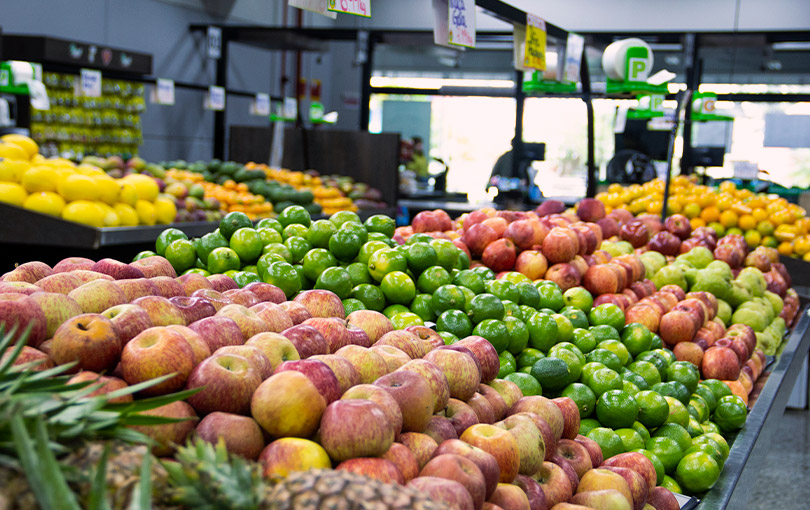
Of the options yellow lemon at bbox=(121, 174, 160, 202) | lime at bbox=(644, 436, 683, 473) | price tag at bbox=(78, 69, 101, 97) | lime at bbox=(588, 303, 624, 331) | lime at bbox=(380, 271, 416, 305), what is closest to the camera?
lime at bbox=(644, 436, 683, 473)

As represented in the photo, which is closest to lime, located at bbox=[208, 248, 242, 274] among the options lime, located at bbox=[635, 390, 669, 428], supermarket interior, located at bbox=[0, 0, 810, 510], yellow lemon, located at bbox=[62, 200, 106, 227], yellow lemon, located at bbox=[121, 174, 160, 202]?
supermarket interior, located at bbox=[0, 0, 810, 510]

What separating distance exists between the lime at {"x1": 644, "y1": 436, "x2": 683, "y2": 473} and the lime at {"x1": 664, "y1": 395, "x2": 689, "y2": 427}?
131 millimetres

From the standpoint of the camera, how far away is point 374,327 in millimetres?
1906

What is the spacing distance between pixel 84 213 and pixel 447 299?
241cm

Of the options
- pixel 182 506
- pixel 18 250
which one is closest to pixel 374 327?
pixel 182 506

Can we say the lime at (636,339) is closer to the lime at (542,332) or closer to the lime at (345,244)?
the lime at (542,332)

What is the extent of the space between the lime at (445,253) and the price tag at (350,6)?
84 cm

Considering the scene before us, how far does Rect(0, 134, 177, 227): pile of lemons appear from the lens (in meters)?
3.91

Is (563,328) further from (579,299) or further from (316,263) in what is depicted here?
(316,263)

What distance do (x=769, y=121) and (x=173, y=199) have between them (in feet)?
29.5

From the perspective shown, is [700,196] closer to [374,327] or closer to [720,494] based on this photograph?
[720,494]

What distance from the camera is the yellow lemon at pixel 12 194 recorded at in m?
3.80

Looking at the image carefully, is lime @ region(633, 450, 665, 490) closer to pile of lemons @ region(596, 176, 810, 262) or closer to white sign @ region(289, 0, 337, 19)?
white sign @ region(289, 0, 337, 19)

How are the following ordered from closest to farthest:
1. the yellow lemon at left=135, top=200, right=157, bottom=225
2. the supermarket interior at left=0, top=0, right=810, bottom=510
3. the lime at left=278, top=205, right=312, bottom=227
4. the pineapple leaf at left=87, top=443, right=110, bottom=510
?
the pineapple leaf at left=87, top=443, right=110, bottom=510 → the supermarket interior at left=0, top=0, right=810, bottom=510 → the lime at left=278, top=205, right=312, bottom=227 → the yellow lemon at left=135, top=200, right=157, bottom=225
